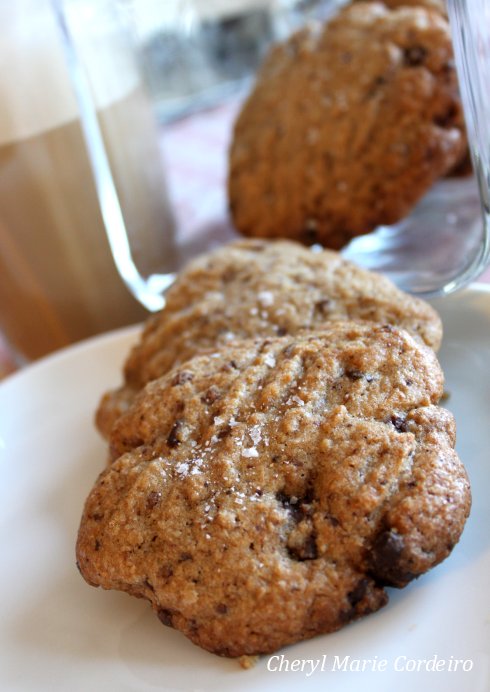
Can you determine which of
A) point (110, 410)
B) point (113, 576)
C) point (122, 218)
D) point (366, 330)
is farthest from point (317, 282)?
point (122, 218)

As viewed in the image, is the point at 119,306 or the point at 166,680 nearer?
the point at 166,680

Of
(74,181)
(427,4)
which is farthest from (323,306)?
(427,4)

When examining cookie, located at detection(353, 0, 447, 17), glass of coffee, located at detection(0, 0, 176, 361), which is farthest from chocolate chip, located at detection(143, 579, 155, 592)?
cookie, located at detection(353, 0, 447, 17)

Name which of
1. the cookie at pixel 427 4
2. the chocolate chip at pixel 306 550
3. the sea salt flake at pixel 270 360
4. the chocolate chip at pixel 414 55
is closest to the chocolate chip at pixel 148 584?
the chocolate chip at pixel 306 550

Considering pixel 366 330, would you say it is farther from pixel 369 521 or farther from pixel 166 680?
pixel 166 680

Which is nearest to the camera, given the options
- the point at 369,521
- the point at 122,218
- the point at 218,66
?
the point at 369,521

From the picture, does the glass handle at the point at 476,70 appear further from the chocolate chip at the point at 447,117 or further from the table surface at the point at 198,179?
the table surface at the point at 198,179

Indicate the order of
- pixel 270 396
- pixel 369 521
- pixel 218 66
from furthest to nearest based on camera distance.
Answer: pixel 218 66, pixel 270 396, pixel 369 521
